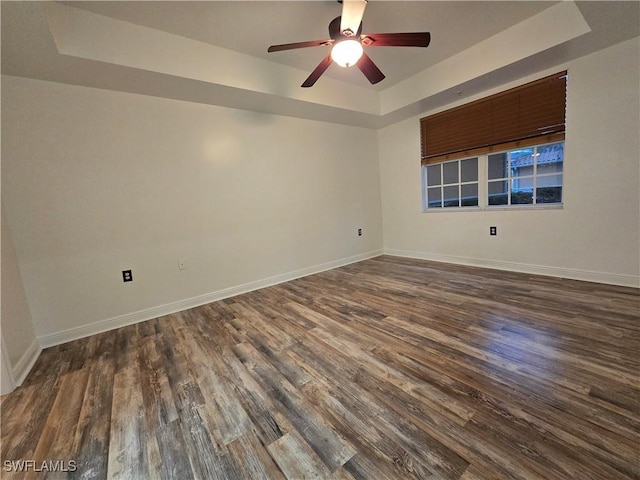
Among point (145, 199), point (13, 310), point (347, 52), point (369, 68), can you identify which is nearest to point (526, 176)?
point (369, 68)

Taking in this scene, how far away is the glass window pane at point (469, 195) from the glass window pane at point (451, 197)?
7cm

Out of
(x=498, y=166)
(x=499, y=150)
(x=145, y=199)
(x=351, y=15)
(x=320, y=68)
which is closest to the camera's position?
(x=351, y=15)

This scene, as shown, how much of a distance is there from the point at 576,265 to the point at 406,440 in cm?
316

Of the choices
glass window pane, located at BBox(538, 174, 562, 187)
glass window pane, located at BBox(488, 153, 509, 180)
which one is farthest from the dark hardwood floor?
glass window pane, located at BBox(488, 153, 509, 180)

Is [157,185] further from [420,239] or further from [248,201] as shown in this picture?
[420,239]

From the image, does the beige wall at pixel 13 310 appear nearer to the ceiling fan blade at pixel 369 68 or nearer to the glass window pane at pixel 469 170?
the ceiling fan blade at pixel 369 68

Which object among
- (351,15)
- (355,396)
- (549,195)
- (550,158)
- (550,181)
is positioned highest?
(351,15)

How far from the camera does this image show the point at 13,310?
6.40 ft

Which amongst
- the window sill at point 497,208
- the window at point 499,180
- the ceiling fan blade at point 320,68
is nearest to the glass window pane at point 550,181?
the window at point 499,180

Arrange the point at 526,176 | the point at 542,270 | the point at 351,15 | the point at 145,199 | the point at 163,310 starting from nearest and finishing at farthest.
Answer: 1. the point at 351,15
2. the point at 145,199
3. the point at 163,310
4. the point at 542,270
5. the point at 526,176

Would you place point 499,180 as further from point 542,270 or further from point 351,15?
point 351,15

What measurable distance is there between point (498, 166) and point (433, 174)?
939mm

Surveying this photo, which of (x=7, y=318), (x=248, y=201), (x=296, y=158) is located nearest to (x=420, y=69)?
(x=296, y=158)

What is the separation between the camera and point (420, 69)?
334cm
